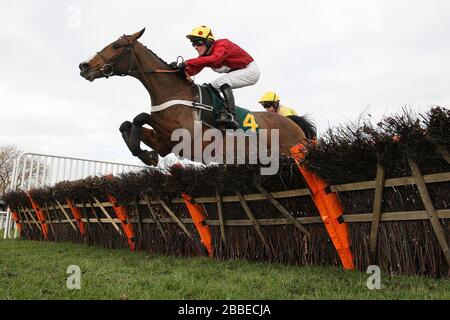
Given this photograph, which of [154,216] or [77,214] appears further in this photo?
[77,214]

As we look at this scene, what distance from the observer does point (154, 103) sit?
5.64 meters

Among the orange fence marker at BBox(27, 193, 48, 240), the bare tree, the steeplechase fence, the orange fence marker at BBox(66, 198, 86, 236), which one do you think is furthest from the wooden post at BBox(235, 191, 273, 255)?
the bare tree

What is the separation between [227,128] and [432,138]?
2.72m

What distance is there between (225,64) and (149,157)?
166cm

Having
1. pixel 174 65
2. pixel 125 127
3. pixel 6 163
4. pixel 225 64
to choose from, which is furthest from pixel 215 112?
pixel 6 163

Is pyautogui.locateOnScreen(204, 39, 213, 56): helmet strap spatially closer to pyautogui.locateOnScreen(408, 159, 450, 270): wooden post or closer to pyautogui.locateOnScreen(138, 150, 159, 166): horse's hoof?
pyautogui.locateOnScreen(138, 150, 159, 166): horse's hoof

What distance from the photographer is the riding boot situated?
18.1ft

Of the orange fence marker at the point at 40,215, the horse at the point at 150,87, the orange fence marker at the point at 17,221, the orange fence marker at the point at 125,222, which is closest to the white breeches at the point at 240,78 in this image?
the horse at the point at 150,87

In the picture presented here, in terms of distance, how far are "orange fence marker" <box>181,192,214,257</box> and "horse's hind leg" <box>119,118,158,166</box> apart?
74 cm

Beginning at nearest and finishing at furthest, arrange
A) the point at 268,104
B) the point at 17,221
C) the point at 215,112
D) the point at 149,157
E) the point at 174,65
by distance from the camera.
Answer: the point at 215,112, the point at 149,157, the point at 174,65, the point at 268,104, the point at 17,221

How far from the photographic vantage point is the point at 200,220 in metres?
6.12

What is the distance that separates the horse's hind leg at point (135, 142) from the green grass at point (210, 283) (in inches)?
55.3

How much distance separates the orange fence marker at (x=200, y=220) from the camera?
6.10 m

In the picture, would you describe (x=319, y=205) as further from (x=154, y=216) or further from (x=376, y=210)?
(x=154, y=216)
